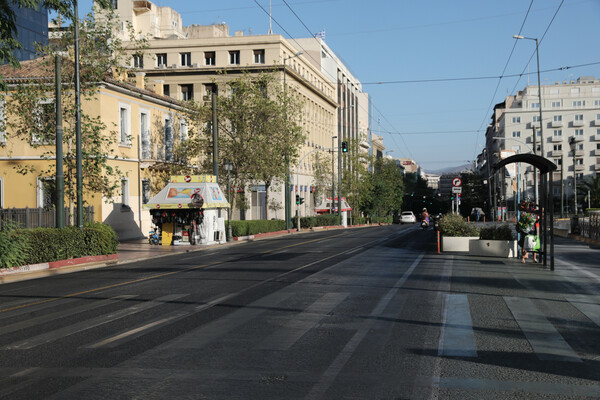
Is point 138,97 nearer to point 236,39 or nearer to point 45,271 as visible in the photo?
point 45,271

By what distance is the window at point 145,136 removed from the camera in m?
38.1

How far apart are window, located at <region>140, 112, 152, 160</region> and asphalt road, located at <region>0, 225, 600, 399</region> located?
75.0ft

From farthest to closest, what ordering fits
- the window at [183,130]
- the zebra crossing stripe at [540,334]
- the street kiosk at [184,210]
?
1. the window at [183,130]
2. the street kiosk at [184,210]
3. the zebra crossing stripe at [540,334]

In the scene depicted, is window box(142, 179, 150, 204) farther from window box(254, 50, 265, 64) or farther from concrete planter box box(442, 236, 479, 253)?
window box(254, 50, 265, 64)

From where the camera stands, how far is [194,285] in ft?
47.0

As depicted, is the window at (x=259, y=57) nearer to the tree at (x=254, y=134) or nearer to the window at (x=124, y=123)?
the tree at (x=254, y=134)

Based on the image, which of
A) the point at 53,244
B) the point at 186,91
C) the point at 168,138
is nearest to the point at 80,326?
the point at 53,244

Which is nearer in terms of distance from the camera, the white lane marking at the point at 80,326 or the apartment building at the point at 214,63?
the white lane marking at the point at 80,326

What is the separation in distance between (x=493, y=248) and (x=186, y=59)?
51703 mm

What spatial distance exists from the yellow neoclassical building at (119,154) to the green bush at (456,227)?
1452cm

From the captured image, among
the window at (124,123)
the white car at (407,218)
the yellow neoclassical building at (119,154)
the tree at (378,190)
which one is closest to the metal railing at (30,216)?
the yellow neoclassical building at (119,154)

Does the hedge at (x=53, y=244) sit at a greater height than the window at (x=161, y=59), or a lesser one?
lesser

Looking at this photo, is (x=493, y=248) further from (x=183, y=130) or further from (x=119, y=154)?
(x=183, y=130)

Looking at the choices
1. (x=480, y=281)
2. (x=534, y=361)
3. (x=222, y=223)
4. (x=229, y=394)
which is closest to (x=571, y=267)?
(x=480, y=281)
